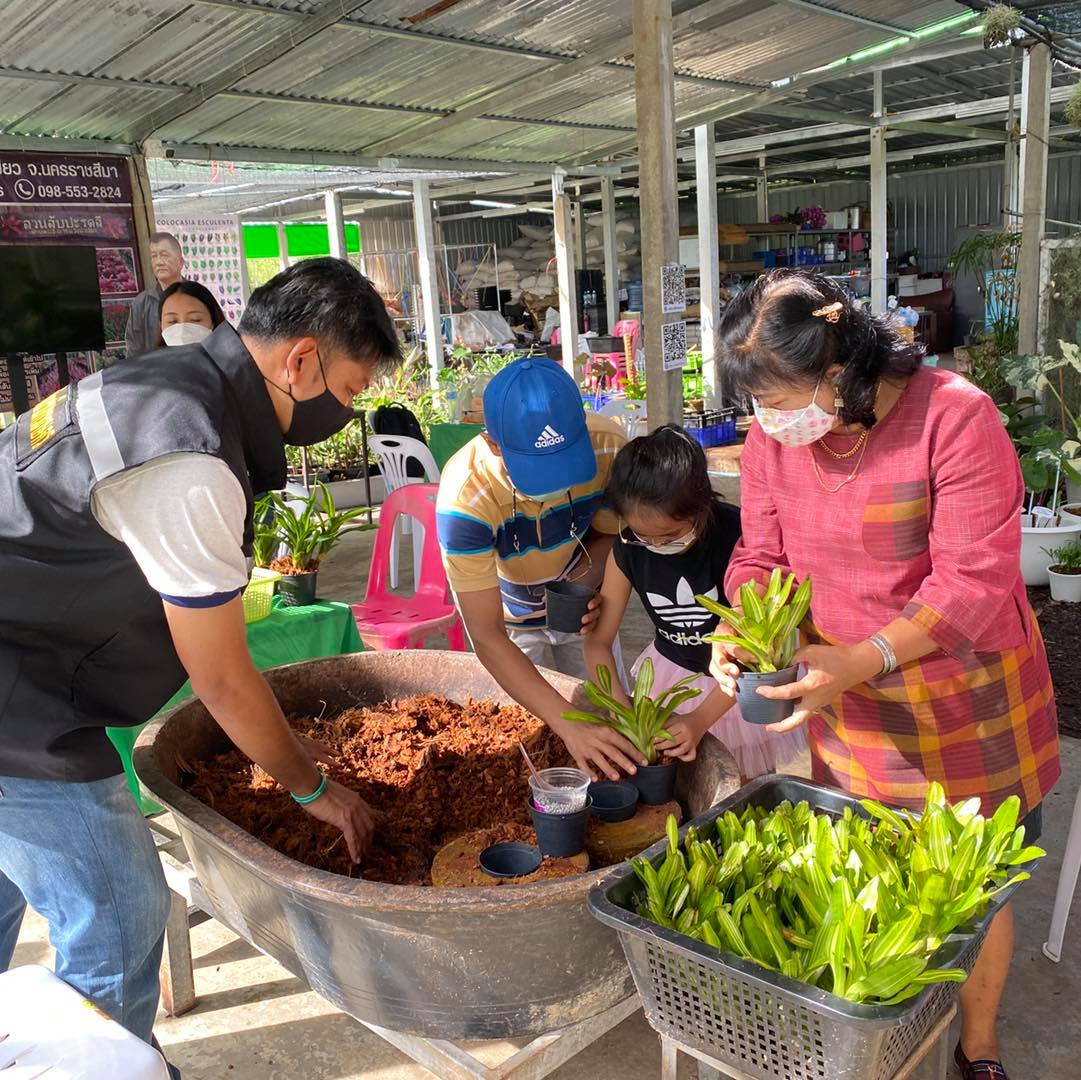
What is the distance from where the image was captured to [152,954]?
1662 millimetres

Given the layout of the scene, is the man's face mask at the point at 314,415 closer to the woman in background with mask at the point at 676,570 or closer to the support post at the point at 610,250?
the woman in background with mask at the point at 676,570

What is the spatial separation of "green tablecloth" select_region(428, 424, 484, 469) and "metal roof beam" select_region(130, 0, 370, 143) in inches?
84.9

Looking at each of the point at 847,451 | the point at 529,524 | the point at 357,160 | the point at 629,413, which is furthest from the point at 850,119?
the point at 847,451

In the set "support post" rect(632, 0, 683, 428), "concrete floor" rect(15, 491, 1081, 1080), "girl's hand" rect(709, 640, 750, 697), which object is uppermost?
"support post" rect(632, 0, 683, 428)

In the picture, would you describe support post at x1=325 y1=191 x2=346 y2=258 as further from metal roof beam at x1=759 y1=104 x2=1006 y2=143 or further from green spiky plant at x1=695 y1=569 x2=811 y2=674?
green spiky plant at x1=695 y1=569 x2=811 y2=674

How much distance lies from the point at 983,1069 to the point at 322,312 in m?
1.83

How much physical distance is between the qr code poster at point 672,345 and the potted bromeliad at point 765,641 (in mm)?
3532

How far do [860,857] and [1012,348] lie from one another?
23.9 feet

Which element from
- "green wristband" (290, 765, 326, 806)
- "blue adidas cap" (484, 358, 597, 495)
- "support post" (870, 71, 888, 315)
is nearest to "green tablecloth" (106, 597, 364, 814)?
"blue adidas cap" (484, 358, 597, 495)

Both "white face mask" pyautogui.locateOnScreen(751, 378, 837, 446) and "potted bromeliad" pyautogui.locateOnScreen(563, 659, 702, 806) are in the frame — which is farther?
"potted bromeliad" pyautogui.locateOnScreen(563, 659, 702, 806)

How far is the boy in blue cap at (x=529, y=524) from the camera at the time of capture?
204 centimetres

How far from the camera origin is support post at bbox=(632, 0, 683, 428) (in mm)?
4559

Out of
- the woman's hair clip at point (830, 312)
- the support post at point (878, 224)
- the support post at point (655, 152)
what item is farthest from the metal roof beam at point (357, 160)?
the woman's hair clip at point (830, 312)

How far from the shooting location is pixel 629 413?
7898 millimetres
